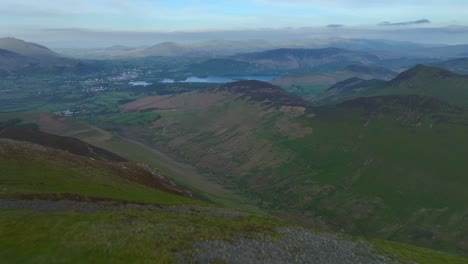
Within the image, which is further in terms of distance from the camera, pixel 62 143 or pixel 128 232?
pixel 62 143

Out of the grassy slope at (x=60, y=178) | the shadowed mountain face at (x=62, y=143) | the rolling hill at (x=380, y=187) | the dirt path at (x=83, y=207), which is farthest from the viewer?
the shadowed mountain face at (x=62, y=143)

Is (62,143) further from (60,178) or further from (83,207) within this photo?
(83,207)

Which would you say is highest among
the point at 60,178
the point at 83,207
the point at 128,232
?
the point at 128,232

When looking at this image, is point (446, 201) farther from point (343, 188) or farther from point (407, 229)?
point (343, 188)

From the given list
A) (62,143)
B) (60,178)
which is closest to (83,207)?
(60,178)

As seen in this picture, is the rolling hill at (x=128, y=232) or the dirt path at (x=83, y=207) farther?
the dirt path at (x=83, y=207)

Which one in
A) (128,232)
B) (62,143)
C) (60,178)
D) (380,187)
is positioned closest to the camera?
(128,232)

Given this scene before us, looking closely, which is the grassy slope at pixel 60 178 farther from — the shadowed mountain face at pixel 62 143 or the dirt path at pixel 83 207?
the shadowed mountain face at pixel 62 143

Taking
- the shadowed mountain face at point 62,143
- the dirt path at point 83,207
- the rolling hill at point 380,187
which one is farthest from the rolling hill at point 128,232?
the rolling hill at point 380,187

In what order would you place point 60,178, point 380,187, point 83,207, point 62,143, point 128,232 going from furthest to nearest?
point 380,187
point 62,143
point 60,178
point 83,207
point 128,232

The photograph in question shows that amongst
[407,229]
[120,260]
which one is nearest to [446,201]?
[407,229]

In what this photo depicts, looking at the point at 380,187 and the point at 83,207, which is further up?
the point at 83,207
